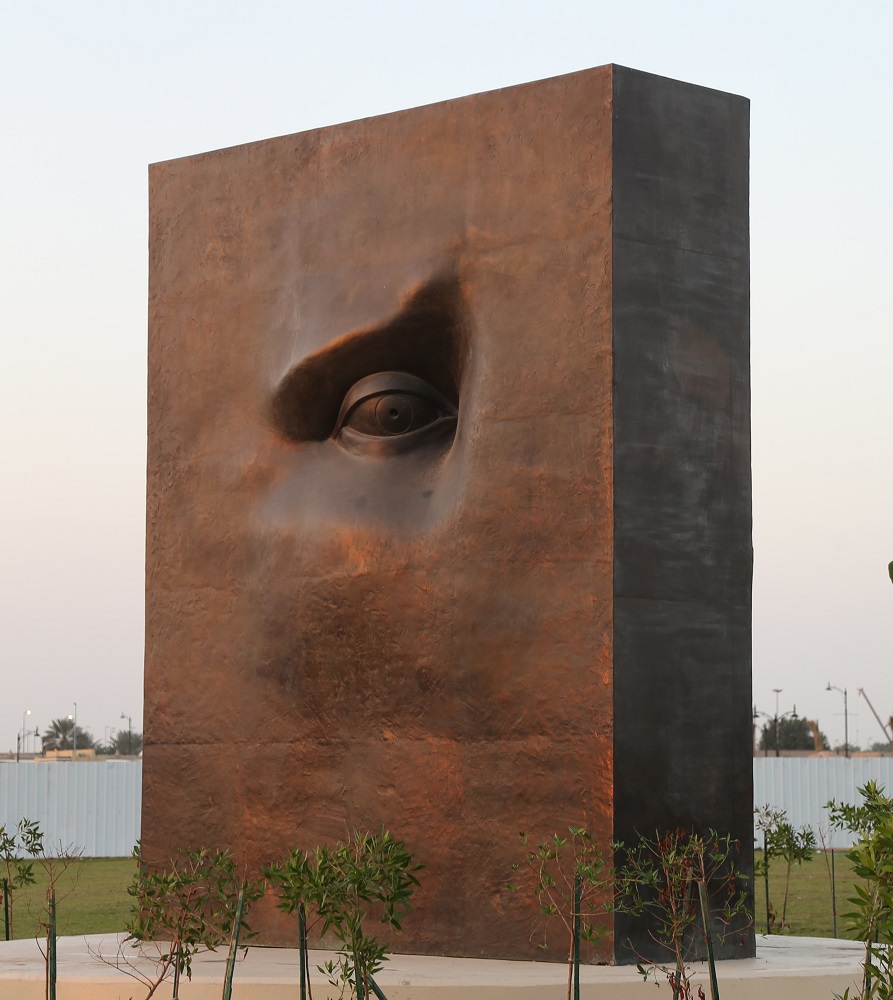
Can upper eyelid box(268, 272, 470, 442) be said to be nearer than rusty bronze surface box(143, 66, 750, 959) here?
No

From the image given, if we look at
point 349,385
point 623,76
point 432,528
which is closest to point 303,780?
point 432,528

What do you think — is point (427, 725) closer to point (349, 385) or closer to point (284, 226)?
point (349, 385)

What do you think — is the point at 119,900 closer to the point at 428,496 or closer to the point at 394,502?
the point at 394,502

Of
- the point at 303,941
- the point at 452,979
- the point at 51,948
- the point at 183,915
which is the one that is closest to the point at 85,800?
the point at 51,948

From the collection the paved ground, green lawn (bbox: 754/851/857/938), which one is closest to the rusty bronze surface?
the paved ground

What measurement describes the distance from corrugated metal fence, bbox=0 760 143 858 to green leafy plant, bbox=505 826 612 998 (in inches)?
797

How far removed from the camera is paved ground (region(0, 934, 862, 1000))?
652 centimetres

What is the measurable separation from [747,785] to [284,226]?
13.1ft

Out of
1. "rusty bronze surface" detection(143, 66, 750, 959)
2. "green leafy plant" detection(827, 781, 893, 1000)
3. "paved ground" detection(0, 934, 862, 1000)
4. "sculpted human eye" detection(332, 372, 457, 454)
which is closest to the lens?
"green leafy plant" detection(827, 781, 893, 1000)

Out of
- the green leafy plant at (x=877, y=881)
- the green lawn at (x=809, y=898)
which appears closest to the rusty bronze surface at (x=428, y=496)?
the green leafy plant at (x=877, y=881)

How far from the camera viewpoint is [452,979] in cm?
665

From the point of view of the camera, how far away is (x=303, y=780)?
26.5ft

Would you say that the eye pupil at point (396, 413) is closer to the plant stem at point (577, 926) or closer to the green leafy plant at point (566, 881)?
the green leafy plant at point (566, 881)

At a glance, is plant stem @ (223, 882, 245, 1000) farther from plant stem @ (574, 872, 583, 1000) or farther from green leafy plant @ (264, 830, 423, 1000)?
plant stem @ (574, 872, 583, 1000)
